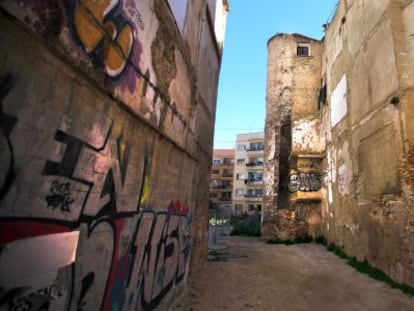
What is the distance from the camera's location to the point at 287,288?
19.5ft

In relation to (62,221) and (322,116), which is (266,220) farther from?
(62,221)

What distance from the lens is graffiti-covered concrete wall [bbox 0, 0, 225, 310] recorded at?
1692mm

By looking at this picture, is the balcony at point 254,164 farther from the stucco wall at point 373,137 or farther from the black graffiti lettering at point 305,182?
the stucco wall at point 373,137

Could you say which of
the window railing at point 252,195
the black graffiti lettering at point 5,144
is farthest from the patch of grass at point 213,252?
the window railing at point 252,195

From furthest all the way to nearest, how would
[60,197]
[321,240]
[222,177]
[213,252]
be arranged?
[222,177] < [321,240] < [213,252] < [60,197]

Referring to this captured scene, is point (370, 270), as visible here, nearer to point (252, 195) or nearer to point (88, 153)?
point (88, 153)

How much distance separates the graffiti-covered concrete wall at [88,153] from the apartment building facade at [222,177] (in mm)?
41996

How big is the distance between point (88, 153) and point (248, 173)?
38009 mm

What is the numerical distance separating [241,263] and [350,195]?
503 centimetres

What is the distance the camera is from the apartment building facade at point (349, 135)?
660 cm

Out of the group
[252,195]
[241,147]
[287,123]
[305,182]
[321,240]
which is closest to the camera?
[321,240]

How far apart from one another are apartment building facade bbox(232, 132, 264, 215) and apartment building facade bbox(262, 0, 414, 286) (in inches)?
909

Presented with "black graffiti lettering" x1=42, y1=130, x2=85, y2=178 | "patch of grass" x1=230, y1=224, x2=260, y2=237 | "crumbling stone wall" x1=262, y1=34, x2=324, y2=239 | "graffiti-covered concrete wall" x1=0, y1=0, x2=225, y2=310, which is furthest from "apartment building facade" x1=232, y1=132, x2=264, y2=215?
"black graffiti lettering" x1=42, y1=130, x2=85, y2=178

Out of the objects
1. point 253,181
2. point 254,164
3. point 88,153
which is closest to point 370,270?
point 88,153
